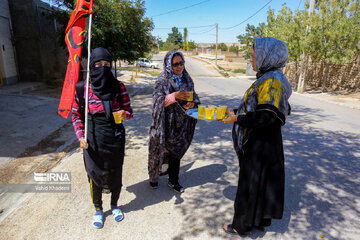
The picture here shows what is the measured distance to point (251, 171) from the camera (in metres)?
2.24

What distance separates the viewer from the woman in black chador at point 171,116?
2.88 metres

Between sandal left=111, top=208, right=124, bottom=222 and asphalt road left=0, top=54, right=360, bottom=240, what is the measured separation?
0.19 ft

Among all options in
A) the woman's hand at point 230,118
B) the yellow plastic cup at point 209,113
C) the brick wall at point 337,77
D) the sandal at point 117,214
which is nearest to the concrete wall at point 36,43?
the sandal at point 117,214

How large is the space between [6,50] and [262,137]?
513 inches

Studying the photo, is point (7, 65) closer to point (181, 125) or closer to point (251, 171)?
point (181, 125)

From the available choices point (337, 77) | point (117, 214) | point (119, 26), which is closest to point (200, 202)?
point (117, 214)

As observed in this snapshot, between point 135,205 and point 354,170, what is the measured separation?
3.74m

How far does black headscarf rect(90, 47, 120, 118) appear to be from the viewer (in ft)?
7.58

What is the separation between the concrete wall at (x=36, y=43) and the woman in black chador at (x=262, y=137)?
12.3m

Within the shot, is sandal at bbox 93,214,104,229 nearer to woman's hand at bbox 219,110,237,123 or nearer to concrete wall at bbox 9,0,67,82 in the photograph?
woman's hand at bbox 219,110,237,123

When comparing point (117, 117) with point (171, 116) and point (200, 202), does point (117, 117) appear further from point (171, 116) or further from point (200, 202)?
point (200, 202)

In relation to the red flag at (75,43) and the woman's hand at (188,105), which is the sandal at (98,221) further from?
the woman's hand at (188,105)

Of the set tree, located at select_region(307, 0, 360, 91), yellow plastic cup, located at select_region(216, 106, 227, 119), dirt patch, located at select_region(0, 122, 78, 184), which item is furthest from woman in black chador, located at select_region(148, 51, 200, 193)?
tree, located at select_region(307, 0, 360, 91)

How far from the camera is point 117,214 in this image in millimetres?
2775
